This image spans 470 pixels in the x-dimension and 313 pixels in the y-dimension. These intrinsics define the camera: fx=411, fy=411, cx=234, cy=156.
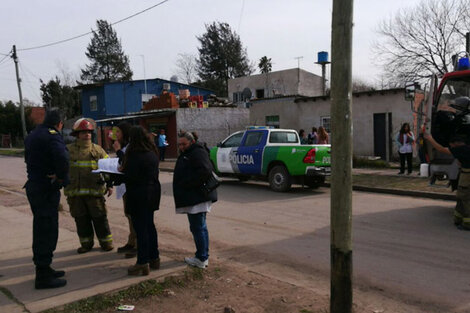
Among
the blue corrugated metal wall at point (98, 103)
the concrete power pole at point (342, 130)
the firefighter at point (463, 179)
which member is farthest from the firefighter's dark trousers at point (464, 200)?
the blue corrugated metal wall at point (98, 103)

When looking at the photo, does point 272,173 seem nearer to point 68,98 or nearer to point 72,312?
point 72,312

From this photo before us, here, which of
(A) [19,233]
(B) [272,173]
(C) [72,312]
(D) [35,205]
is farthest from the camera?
(B) [272,173]

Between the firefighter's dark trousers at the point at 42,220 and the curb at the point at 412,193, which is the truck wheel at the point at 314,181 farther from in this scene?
the firefighter's dark trousers at the point at 42,220

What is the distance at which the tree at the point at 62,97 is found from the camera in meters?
51.9

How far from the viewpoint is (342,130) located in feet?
11.0

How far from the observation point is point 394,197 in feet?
34.9

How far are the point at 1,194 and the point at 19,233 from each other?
20.1 ft

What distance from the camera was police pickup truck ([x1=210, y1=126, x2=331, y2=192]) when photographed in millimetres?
10938

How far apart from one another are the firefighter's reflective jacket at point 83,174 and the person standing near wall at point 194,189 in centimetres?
138

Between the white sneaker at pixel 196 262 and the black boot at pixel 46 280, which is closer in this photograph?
the black boot at pixel 46 280

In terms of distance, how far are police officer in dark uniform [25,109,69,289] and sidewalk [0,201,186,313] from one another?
8.5 inches

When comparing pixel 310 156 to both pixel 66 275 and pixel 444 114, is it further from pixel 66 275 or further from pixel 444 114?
pixel 66 275

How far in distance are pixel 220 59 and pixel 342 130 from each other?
180 feet

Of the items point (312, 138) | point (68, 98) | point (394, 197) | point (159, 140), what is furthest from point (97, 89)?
point (394, 197)
